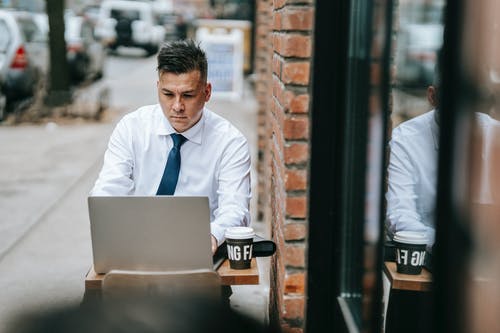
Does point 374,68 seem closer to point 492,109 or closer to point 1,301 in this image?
point 492,109

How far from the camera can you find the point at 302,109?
301 centimetres

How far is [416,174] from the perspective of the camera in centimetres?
215

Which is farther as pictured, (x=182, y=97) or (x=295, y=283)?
(x=182, y=97)

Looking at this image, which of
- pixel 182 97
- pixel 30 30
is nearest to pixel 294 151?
pixel 182 97

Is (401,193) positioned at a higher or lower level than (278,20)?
lower

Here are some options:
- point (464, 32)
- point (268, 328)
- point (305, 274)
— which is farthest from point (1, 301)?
point (464, 32)

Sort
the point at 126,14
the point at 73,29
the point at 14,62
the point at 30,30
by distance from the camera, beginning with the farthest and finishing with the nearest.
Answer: the point at 126,14 → the point at 73,29 → the point at 30,30 → the point at 14,62

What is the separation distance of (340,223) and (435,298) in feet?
4.60

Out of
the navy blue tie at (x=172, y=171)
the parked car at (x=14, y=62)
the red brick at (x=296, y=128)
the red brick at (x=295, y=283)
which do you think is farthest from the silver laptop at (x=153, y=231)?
the parked car at (x=14, y=62)

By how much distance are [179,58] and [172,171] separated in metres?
0.53

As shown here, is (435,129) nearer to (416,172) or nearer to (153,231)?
(416,172)

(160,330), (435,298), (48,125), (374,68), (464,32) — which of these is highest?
(464,32)

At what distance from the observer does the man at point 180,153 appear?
11.9 feet

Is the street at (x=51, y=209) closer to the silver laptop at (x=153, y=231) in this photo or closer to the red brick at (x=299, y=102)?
the silver laptop at (x=153, y=231)
